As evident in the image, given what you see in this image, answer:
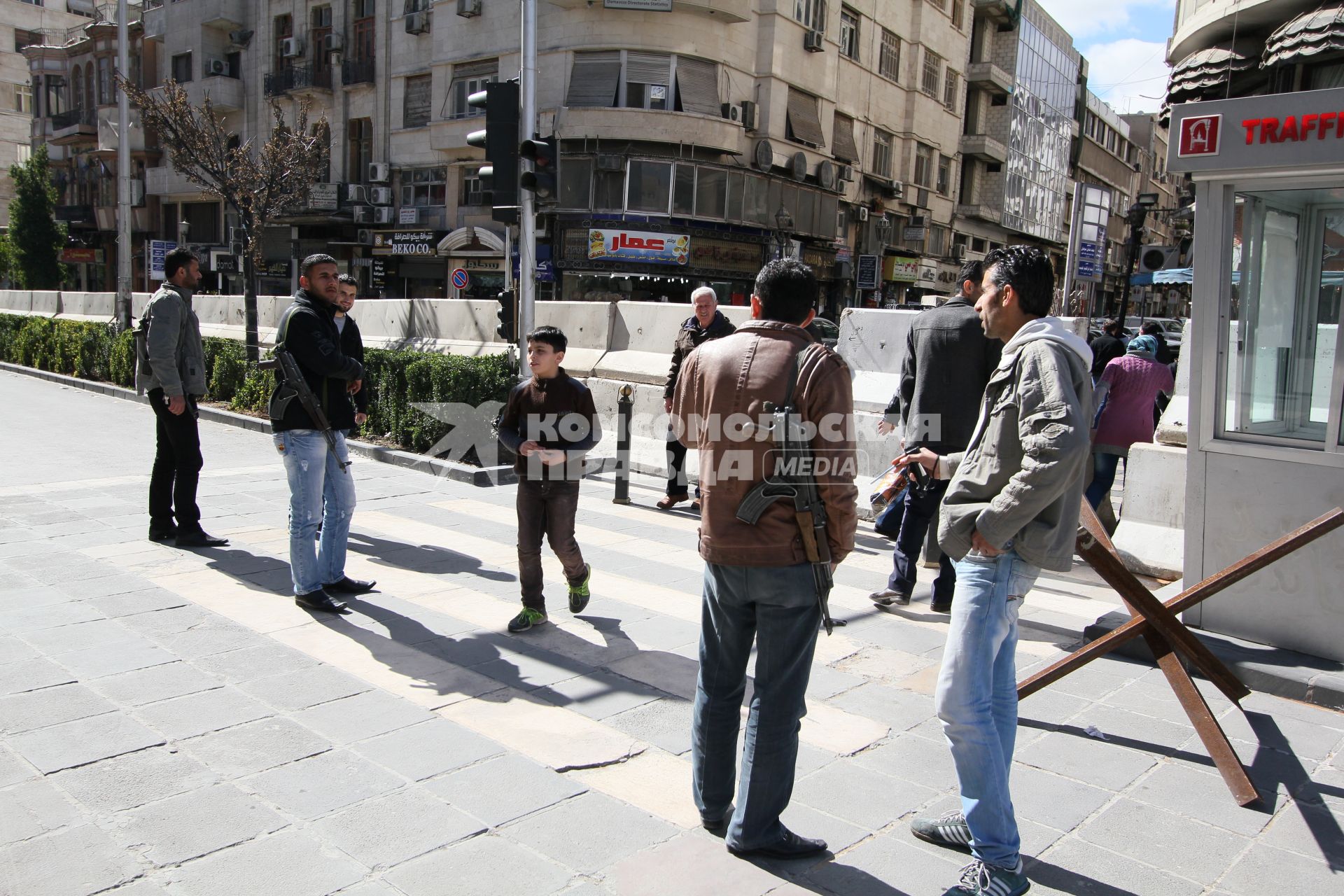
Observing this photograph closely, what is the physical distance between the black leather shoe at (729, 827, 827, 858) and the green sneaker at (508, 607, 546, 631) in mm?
2329

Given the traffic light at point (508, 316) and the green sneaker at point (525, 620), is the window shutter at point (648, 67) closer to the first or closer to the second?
the traffic light at point (508, 316)

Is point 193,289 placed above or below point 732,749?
above

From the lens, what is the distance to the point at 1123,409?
24.2 ft

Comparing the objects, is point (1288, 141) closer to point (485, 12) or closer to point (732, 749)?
point (732, 749)

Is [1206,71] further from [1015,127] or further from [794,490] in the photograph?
[1015,127]

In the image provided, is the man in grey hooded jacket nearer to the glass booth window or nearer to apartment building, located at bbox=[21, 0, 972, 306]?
the glass booth window

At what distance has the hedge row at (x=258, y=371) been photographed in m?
10.3

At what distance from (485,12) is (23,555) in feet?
83.7

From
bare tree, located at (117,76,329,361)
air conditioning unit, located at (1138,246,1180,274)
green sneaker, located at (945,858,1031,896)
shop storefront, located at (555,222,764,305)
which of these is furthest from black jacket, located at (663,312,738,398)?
shop storefront, located at (555,222,764,305)

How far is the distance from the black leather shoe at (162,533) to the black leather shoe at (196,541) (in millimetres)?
56

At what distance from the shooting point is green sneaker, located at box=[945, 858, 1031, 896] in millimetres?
2799

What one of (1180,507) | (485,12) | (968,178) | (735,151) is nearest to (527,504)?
(1180,507)

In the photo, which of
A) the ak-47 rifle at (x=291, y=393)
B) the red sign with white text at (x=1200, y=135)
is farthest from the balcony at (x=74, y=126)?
the red sign with white text at (x=1200, y=135)

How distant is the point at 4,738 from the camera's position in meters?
3.61
